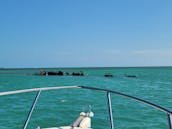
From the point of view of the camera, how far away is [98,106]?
65.0ft

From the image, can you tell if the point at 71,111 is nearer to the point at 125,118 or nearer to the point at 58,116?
the point at 58,116

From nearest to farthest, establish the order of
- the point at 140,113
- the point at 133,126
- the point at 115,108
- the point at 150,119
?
the point at 133,126 → the point at 150,119 → the point at 140,113 → the point at 115,108

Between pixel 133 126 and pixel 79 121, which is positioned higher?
pixel 79 121

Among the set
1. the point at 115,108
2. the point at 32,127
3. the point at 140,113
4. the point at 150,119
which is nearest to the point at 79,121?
the point at 32,127

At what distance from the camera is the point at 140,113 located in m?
17.2

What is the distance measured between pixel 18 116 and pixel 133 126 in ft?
16.9

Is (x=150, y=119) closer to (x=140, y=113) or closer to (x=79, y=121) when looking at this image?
(x=140, y=113)

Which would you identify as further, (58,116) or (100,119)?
(58,116)

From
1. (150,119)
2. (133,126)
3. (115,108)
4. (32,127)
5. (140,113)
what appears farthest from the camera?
(115,108)

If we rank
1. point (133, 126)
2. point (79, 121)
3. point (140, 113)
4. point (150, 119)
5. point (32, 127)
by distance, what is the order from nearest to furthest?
point (79, 121) → point (32, 127) → point (133, 126) → point (150, 119) → point (140, 113)

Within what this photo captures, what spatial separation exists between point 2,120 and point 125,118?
204 inches

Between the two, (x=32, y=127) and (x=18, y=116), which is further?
(x=18, y=116)

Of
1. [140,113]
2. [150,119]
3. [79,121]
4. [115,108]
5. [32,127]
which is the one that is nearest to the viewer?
[79,121]

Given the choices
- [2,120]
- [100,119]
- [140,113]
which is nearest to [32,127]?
[2,120]
